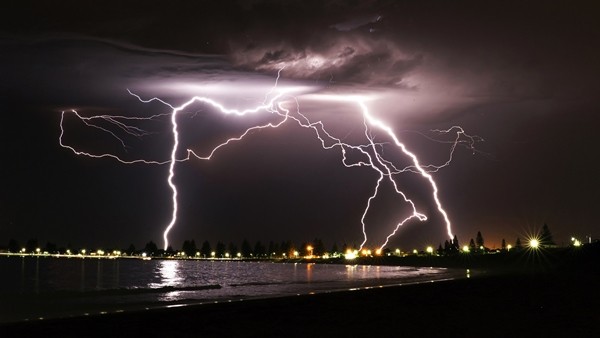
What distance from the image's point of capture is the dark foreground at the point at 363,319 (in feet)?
36.6

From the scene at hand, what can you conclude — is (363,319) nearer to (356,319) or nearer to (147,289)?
(356,319)

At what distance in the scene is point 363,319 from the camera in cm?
1312

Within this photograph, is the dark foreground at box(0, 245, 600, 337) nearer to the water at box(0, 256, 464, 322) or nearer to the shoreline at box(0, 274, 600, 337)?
the shoreline at box(0, 274, 600, 337)

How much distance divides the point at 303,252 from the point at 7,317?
575 ft

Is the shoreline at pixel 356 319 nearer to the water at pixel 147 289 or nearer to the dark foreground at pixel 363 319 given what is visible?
the dark foreground at pixel 363 319

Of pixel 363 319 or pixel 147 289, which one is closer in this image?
pixel 363 319

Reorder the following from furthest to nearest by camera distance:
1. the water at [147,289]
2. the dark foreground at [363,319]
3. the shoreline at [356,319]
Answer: the water at [147,289] < the shoreline at [356,319] < the dark foreground at [363,319]

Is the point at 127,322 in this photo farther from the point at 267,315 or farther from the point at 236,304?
the point at 236,304

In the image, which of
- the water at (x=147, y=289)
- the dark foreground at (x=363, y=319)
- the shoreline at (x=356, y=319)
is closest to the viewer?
the dark foreground at (x=363, y=319)

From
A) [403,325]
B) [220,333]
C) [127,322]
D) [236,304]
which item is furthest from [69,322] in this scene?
[403,325]

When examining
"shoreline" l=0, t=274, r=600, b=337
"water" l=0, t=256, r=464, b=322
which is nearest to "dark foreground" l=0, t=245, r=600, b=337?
"shoreline" l=0, t=274, r=600, b=337

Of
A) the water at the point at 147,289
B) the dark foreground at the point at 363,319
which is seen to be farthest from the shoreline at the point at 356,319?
the water at the point at 147,289

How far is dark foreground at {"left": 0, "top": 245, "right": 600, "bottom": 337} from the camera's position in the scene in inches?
439

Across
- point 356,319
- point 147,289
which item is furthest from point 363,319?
point 147,289
